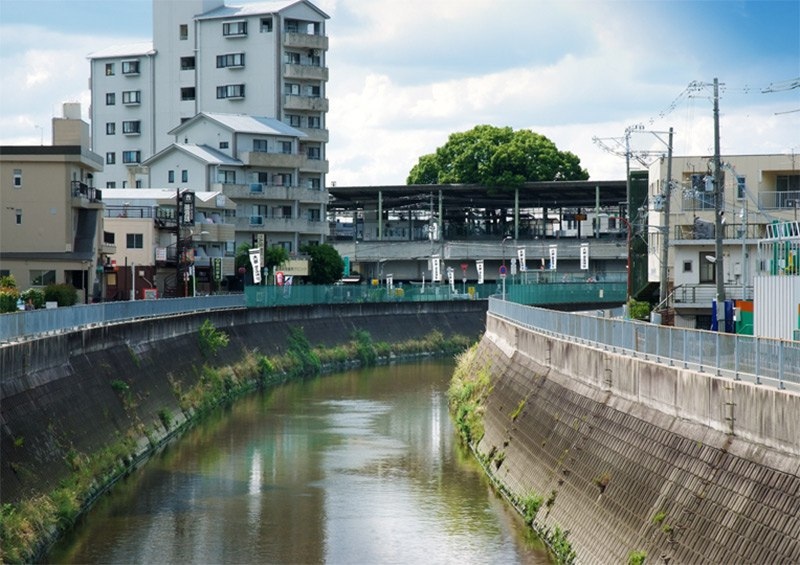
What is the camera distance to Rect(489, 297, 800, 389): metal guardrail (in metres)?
20.8

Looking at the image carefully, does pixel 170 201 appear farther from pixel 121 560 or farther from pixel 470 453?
pixel 121 560

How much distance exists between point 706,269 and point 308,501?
30.8 meters

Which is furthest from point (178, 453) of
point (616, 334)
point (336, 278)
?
point (336, 278)

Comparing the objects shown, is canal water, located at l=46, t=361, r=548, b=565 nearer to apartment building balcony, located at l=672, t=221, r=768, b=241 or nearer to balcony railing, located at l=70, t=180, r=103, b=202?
apartment building balcony, located at l=672, t=221, r=768, b=241

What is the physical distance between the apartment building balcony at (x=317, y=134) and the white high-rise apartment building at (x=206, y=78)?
106mm

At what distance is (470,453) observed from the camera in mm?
43594

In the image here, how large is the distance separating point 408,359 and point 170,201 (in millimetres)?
22487

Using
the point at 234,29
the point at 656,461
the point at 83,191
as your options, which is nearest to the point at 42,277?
the point at 83,191

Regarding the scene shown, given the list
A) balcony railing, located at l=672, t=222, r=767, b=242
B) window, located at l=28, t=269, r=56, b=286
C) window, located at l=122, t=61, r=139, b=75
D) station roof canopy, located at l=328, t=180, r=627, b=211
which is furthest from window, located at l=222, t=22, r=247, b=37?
balcony railing, located at l=672, t=222, r=767, b=242

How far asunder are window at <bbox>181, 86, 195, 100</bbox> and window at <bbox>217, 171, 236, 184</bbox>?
15.9 meters

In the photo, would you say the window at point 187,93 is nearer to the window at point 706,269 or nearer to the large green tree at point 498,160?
the large green tree at point 498,160

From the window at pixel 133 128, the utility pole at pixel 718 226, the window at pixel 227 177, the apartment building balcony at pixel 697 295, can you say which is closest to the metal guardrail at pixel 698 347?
the utility pole at pixel 718 226

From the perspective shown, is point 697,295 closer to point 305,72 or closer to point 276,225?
point 276,225

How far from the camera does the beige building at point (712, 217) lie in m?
57.6
